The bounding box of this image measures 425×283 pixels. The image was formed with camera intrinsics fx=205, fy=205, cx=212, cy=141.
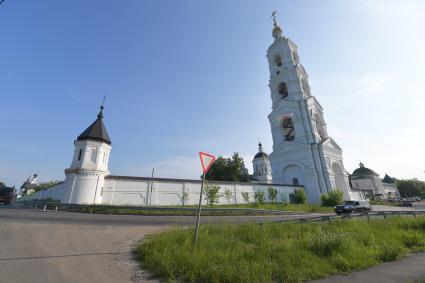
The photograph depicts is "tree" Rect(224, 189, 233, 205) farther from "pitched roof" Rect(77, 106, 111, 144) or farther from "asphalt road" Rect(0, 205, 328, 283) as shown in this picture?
"asphalt road" Rect(0, 205, 328, 283)

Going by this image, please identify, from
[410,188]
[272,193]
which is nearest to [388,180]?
[410,188]

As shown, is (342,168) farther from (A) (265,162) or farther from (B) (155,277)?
(B) (155,277)

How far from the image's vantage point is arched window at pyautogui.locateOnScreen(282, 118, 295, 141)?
42.5 m

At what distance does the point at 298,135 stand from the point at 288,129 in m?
4.72

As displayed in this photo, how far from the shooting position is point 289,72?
141 ft

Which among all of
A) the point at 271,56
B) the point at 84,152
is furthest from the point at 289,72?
the point at 84,152

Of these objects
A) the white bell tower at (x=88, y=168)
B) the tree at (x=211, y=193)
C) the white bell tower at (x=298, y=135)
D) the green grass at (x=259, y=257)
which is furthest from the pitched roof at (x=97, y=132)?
the white bell tower at (x=298, y=135)

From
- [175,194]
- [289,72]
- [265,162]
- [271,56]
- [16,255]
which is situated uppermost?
[271,56]

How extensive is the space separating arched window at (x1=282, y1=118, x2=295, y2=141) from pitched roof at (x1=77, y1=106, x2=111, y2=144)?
109 feet

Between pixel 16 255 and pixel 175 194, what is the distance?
2205 centimetres

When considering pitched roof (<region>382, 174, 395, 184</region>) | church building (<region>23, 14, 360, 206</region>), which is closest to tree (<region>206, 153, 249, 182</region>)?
church building (<region>23, 14, 360, 206</region>)

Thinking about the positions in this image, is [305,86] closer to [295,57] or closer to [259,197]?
[295,57]

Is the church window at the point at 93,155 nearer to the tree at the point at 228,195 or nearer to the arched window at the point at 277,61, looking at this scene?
the tree at the point at 228,195

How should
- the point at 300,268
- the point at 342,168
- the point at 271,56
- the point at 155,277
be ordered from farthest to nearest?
the point at 271,56 < the point at 342,168 < the point at 300,268 < the point at 155,277
